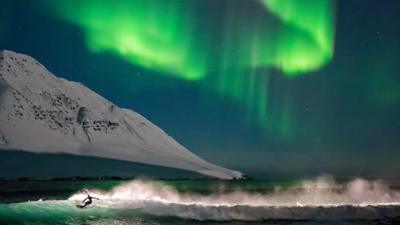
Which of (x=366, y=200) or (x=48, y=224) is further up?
(x=366, y=200)

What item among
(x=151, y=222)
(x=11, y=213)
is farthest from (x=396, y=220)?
(x=11, y=213)

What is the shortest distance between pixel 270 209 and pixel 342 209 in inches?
353

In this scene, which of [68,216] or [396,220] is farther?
[68,216]

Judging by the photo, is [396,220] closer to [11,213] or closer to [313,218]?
[313,218]

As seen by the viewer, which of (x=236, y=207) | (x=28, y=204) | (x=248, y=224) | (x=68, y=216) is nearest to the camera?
(x=248, y=224)

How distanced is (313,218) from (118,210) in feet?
75.1

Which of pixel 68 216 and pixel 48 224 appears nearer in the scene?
pixel 48 224

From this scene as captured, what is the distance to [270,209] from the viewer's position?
65062mm

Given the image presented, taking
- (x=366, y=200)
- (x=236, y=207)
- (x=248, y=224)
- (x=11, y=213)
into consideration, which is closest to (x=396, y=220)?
(x=248, y=224)

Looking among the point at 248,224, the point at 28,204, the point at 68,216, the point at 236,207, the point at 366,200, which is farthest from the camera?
the point at 366,200

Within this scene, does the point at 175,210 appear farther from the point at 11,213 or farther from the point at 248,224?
the point at 11,213

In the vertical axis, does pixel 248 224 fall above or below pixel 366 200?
below

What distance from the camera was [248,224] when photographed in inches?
2126

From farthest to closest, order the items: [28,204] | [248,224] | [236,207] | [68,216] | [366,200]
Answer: [366,200] → [28,204] → [236,207] → [68,216] → [248,224]
